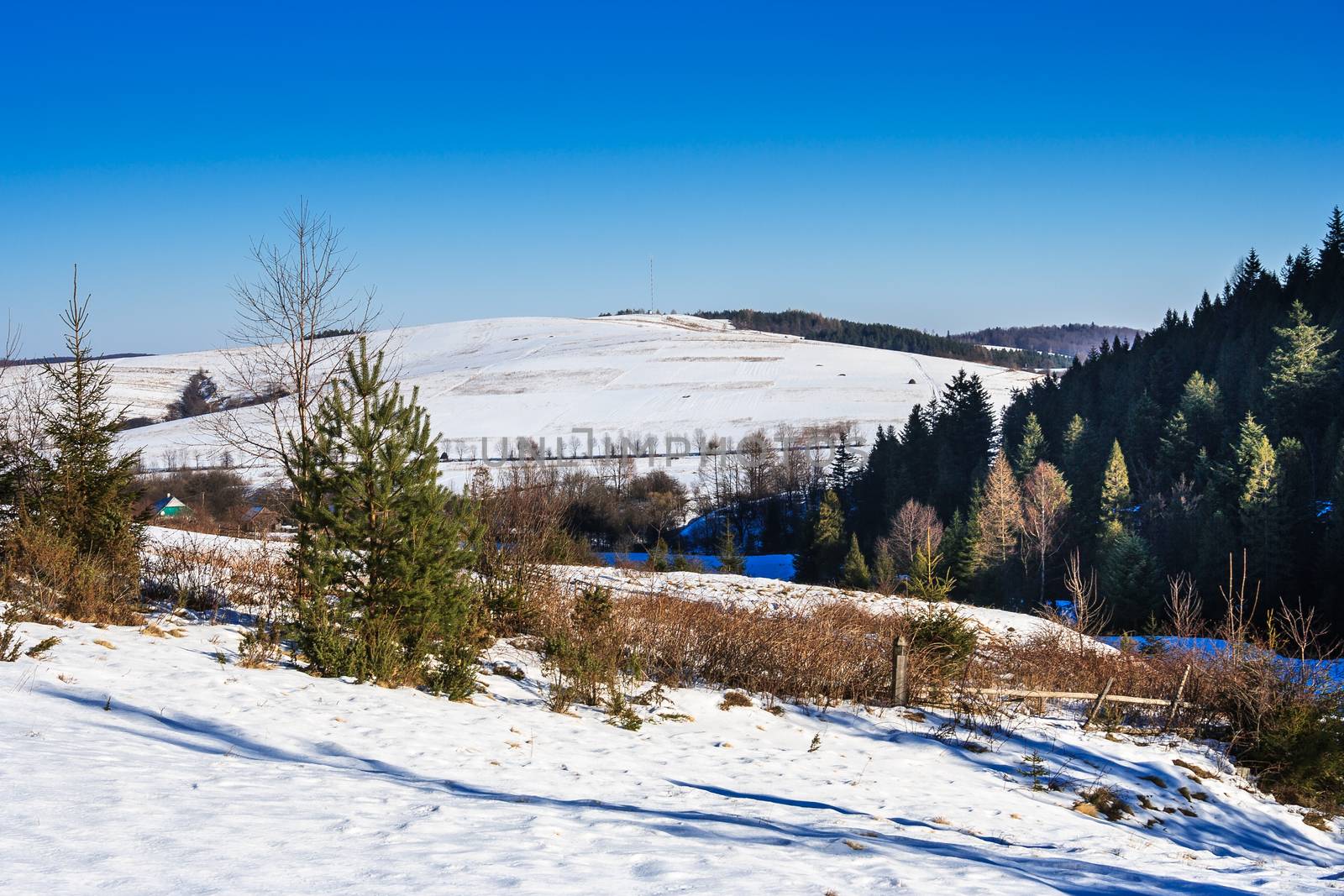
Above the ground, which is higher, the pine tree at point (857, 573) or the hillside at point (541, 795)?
the hillside at point (541, 795)

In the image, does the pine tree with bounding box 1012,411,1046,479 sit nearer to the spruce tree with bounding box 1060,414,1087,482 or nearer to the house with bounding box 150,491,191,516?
the spruce tree with bounding box 1060,414,1087,482

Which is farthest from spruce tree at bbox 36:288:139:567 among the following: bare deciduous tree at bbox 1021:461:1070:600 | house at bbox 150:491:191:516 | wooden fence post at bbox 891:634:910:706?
bare deciduous tree at bbox 1021:461:1070:600

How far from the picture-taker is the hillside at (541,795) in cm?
500

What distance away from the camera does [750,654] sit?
1329 centimetres

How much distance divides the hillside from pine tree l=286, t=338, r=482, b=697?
1.54 feet

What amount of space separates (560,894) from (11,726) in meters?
4.88

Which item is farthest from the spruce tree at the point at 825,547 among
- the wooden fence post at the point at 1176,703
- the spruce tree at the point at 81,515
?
the spruce tree at the point at 81,515

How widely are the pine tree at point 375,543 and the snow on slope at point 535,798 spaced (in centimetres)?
47

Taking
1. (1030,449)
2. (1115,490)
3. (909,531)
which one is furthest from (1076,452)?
(909,531)

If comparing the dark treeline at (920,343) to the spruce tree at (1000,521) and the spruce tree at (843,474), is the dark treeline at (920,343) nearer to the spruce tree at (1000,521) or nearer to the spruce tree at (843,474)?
the spruce tree at (843,474)

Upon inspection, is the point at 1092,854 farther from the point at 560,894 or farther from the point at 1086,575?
the point at 1086,575

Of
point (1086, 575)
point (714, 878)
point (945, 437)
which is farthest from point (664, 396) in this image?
point (714, 878)

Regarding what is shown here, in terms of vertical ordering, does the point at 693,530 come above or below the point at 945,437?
below

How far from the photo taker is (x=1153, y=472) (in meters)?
65.2
